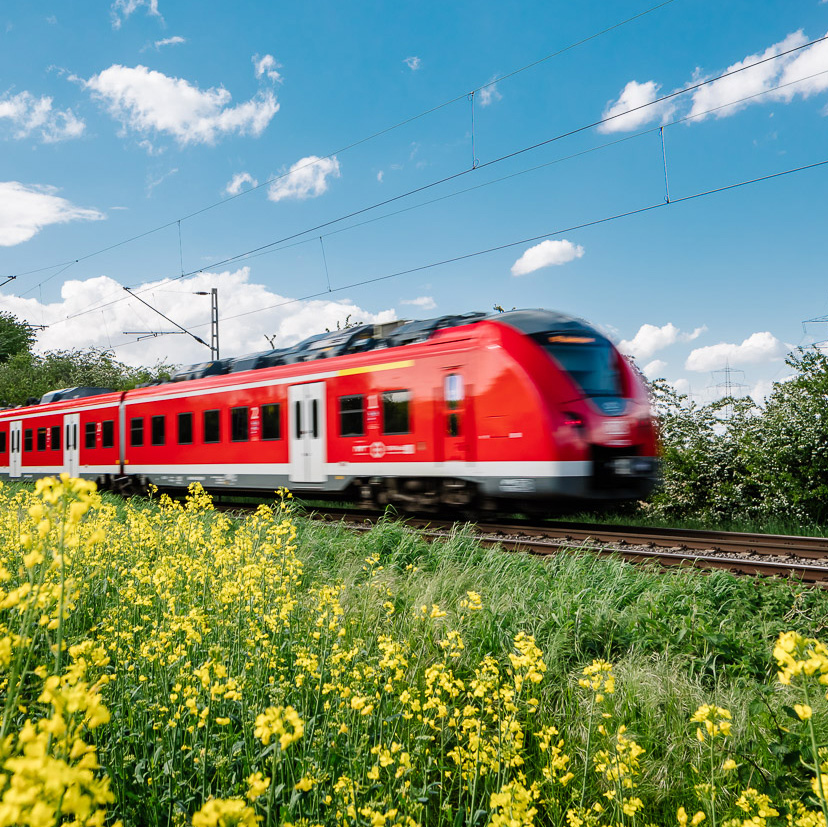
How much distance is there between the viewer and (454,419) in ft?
32.1

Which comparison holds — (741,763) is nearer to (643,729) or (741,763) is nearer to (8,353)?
(643,729)

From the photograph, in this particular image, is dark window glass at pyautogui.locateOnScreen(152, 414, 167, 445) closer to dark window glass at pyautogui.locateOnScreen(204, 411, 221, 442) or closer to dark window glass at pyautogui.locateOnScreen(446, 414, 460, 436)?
dark window glass at pyautogui.locateOnScreen(204, 411, 221, 442)

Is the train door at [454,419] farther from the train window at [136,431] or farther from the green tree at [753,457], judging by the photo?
the train window at [136,431]

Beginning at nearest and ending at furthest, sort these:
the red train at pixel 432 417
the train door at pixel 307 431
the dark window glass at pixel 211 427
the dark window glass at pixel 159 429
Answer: the red train at pixel 432 417
the train door at pixel 307 431
the dark window glass at pixel 211 427
the dark window glass at pixel 159 429

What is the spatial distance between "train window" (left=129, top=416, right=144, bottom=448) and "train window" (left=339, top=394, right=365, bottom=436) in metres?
7.56

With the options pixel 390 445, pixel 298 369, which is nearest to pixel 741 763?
pixel 390 445

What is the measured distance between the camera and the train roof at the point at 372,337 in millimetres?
9633

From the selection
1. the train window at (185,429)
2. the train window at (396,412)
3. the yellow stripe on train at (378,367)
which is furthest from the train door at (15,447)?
the train window at (396,412)

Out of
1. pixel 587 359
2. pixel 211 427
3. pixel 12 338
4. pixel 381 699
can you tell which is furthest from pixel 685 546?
pixel 12 338

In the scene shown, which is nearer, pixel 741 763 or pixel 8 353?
pixel 741 763

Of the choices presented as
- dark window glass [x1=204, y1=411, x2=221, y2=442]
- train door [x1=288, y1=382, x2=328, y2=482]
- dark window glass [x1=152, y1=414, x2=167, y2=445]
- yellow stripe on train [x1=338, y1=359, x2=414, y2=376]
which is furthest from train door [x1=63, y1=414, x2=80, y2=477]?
yellow stripe on train [x1=338, y1=359, x2=414, y2=376]

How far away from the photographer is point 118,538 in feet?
21.2

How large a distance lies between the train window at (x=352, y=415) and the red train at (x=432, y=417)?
24 mm

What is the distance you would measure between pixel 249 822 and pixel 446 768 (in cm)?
181
